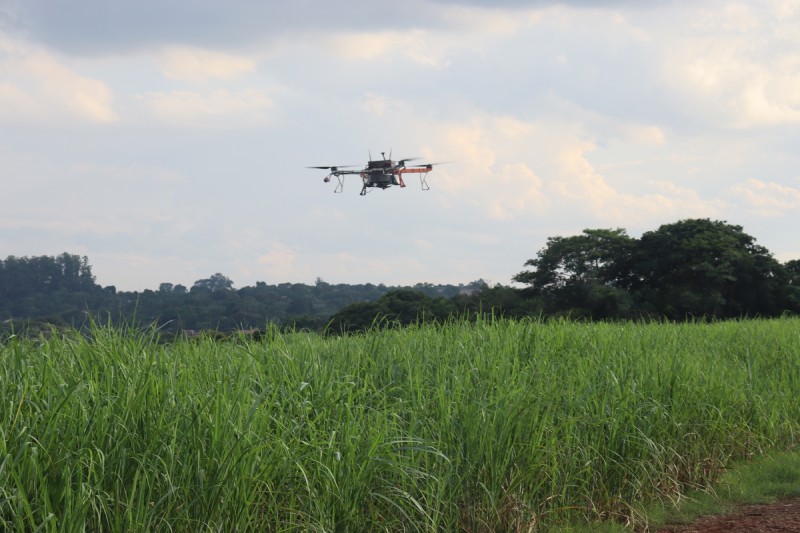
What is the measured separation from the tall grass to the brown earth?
16.8 inches

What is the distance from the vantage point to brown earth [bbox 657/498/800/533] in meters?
5.60

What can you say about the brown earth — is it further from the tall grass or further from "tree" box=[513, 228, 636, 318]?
"tree" box=[513, 228, 636, 318]

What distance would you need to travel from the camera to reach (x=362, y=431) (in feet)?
16.0

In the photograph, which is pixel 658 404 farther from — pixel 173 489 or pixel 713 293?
pixel 713 293

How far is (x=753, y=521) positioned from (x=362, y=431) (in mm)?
3019

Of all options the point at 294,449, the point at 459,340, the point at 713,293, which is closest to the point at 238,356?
the point at 459,340

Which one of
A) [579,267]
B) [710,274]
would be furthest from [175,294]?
[710,274]

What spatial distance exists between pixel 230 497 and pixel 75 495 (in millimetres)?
728

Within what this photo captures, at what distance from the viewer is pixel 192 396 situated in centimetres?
479

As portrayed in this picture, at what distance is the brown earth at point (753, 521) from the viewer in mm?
5598

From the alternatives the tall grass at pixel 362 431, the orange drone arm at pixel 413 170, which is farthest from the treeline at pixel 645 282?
the tall grass at pixel 362 431

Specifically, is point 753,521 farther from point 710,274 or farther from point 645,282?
point 645,282

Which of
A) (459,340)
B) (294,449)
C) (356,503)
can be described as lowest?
(356,503)

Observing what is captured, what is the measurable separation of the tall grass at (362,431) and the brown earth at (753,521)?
16.8 inches
